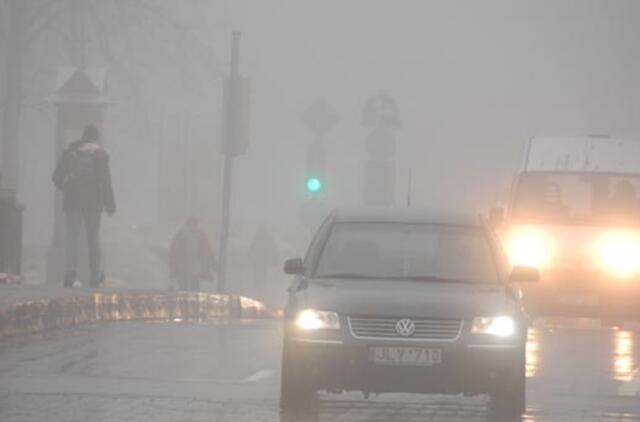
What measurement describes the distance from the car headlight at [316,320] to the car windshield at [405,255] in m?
0.80

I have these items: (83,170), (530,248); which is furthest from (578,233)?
(83,170)

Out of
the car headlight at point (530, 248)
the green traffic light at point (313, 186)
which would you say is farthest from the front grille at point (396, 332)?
the green traffic light at point (313, 186)

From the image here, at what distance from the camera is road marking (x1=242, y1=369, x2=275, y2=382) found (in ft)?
61.1

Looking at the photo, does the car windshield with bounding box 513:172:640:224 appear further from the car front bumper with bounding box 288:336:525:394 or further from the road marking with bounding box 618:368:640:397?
the car front bumper with bounding box 288:336:525:394

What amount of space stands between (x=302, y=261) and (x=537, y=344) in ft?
22.0

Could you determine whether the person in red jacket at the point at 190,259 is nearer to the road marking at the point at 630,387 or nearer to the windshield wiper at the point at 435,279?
the road marking at the point at 630,387

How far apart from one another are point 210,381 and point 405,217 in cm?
196

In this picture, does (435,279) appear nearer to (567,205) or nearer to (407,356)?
(407,356)

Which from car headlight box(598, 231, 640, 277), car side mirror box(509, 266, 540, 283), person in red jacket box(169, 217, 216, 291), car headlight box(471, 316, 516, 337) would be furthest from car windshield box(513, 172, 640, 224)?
car headlight box(471, 316, 516, 337)

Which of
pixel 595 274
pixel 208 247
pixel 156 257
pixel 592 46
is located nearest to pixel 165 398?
pixel 595 274

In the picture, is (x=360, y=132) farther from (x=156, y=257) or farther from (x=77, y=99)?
(x=77, y=99)

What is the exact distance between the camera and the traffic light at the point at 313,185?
41781mm

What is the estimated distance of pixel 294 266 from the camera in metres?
16.8

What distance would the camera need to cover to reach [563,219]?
31375 millimetres
